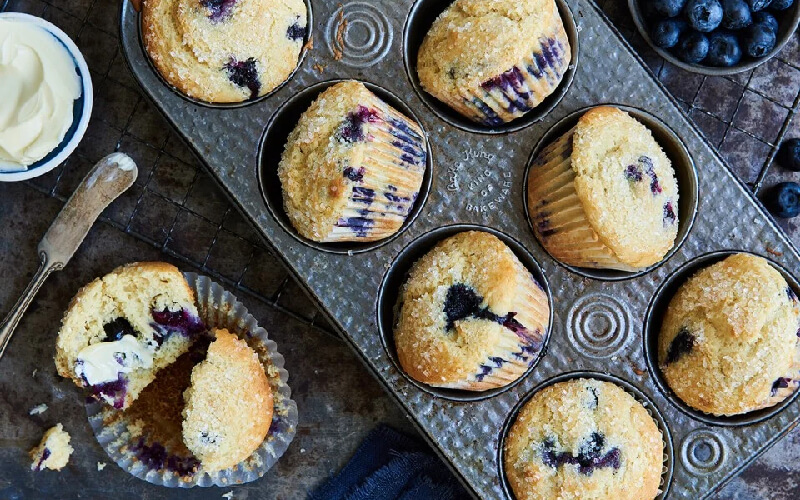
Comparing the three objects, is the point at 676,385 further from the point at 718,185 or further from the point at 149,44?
the point at 149,44

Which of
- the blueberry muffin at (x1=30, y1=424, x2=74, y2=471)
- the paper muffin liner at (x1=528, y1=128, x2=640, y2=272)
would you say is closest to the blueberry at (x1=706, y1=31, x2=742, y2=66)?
the paper muffin liner at (x1=528, y1=128, x2=640, y2=272)

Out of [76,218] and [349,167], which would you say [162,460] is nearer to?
[76,218]

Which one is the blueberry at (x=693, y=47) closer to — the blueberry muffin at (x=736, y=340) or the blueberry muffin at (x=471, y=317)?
the blueberry muffin at (x=736, y=340)

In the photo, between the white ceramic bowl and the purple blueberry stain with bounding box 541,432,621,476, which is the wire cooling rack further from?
the purple blueberry stain with bounding box 541,432,621,476

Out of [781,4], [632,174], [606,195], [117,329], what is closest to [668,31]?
[781,4]

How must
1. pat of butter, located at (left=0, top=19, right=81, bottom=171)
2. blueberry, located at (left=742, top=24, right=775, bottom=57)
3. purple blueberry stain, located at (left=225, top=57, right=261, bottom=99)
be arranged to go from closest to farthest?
1. purple blueberry stain, located at (left=225, top=57, right=261, bottom=99)
2. pat of butter, located at (left=0, top=19, right=81, bottom=171)
3. blueberry, located at (left=742, top=24, right=775, bottom=57)
